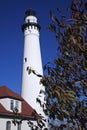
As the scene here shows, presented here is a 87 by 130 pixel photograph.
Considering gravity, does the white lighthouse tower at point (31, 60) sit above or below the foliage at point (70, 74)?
above

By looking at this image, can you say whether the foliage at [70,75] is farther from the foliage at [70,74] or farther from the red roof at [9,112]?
the red roof at [9,112]

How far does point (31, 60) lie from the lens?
36.9m

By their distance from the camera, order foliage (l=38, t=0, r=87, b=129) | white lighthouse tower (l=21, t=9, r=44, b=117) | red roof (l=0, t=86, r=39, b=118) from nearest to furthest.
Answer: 1. foliage (l=38, t=0, r=87, b=129)
2. red roof (l=0, t=86, r=39, b=118)
3. white lighthouse tower (l=21, t=9, r=44, b=117)

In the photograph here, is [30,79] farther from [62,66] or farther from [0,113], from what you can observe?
[62,66]

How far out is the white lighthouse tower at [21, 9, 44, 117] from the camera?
34906mm

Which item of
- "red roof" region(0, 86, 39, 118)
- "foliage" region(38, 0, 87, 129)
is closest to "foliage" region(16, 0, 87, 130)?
"foliage" region(38, 0, 87, 129)

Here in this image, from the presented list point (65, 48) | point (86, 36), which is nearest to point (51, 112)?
point (65, 48)

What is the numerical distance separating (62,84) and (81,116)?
0.63 metres

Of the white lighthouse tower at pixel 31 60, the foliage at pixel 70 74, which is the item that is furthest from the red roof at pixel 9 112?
the foliage at pixel 70 74

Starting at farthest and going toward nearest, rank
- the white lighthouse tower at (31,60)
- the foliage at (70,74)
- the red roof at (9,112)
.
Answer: the white lighthouse tower at (31,60) → the red roof at (9,112) → the foliage at (70,74)

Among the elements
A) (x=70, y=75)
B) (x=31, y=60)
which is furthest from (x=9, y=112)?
(x=70, y=75)

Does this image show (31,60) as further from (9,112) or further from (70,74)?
(70,74)

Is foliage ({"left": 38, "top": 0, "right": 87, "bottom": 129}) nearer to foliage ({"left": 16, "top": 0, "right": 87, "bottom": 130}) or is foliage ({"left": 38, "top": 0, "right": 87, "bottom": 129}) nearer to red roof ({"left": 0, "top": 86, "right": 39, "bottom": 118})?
foliage ({"left": 16, "top": 0, "right": 87, "bottom": 130})

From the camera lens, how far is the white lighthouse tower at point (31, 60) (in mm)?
34906
